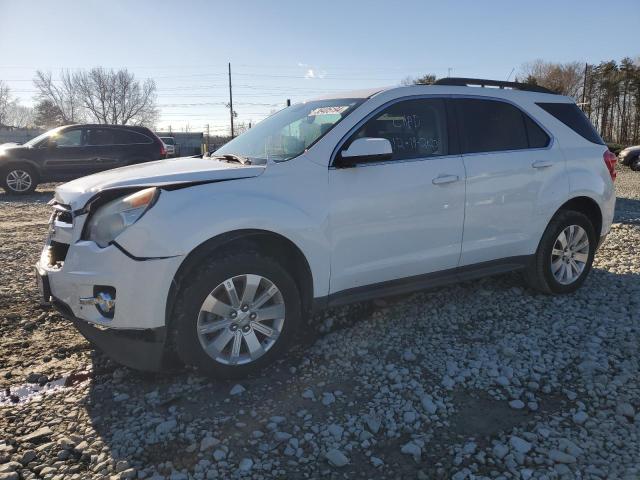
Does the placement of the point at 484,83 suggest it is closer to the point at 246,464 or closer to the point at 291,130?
the point at 291,130

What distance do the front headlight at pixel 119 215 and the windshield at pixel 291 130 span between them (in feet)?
3.16

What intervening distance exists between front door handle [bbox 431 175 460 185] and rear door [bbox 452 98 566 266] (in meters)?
0.14

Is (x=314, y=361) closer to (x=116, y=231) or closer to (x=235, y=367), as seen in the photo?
(x=235, y=367)

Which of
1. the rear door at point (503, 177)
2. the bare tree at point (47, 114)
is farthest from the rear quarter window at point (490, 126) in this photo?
the bare tree at point (47, 114)

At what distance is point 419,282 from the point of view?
372 centimetres

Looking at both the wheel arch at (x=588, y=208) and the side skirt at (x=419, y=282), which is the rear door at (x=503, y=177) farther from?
the wheel arch at (x=588, y=208)

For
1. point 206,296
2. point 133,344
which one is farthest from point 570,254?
point 133,344

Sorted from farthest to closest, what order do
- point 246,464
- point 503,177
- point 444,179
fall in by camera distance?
point 503,177
point 444,179
point 246,464

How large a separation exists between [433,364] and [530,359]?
68 centimetres

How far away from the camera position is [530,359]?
3.37 m

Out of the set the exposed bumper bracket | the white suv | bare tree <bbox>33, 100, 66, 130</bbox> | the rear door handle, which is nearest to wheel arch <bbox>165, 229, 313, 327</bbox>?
the white suv

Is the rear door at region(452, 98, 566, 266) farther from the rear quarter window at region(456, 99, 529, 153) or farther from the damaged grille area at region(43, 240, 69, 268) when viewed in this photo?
the damaged grille area at region(43, 240, 69, 268)

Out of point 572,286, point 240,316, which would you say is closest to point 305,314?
point 240,316

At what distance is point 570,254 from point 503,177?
3.98 feet
